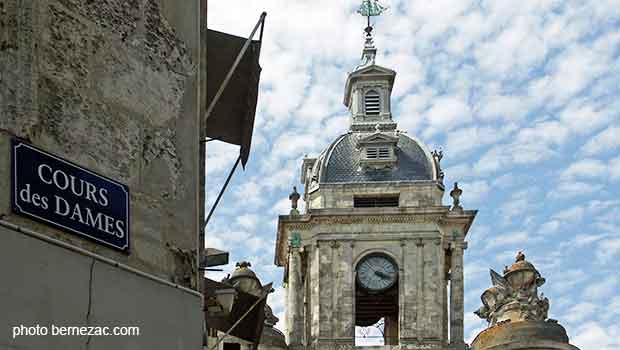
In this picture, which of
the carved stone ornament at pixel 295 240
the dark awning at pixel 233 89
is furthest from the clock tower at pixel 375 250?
the dark awning at pixel 233 89

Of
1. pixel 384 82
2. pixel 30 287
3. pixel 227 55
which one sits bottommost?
pixel 30 287

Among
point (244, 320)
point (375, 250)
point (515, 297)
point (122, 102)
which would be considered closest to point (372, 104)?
point (375, 250)

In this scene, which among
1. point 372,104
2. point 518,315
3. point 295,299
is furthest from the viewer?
point 372,104

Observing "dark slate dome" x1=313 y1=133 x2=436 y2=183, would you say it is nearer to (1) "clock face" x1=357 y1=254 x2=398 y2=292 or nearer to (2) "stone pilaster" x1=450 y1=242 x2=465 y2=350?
(2) "stone pilaster" x1=450 y1=242 x2=465 y2=350

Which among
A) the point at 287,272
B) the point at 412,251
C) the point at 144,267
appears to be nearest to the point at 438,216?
the point at 412,251

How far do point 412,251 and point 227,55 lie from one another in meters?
34.9

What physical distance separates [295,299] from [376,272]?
2.80 m

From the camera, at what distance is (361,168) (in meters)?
48.4

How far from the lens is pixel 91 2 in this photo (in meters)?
9.22

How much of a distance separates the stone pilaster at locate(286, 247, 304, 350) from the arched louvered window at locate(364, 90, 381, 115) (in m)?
6.38

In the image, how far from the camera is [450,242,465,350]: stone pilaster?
46.1m

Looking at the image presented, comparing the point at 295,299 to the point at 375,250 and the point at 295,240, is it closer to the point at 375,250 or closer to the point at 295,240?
the point at 295,240

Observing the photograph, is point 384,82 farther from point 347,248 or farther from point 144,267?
point 144,267

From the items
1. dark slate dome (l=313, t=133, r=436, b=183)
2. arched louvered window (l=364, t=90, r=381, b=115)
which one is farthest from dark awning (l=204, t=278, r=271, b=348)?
arched louvered window (l=364, t=90, r=381, b=115)
